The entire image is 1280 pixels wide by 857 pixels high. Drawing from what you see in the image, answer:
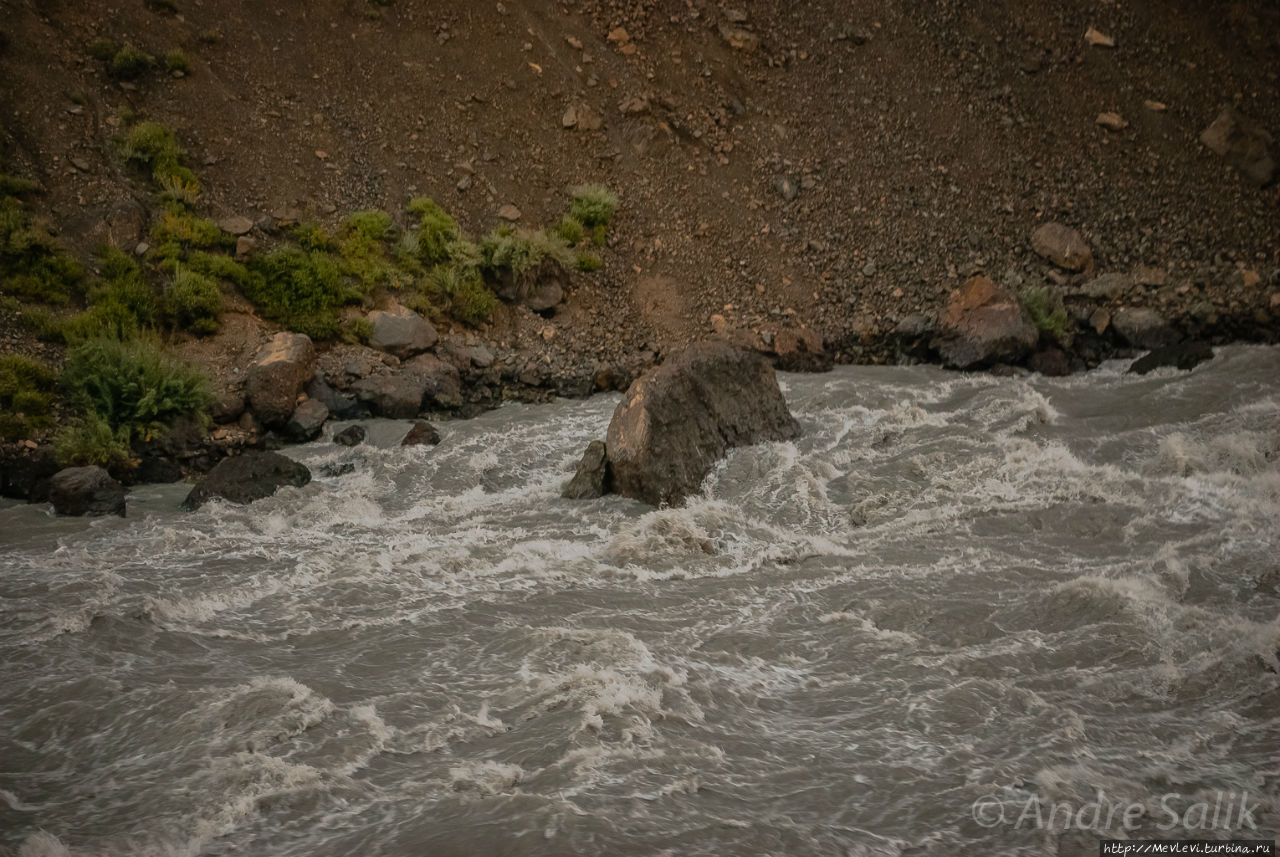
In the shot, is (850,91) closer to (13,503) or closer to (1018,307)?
(1018,307)

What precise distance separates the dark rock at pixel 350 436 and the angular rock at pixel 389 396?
0.66 m

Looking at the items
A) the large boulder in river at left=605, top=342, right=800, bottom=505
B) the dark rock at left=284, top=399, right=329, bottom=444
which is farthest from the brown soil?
the large boulder in river at left=605, top=342, right=800, bottom=505

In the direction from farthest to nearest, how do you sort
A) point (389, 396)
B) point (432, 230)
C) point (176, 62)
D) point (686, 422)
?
point (176, 62), point (432, 230), point (389, 396), point (686, 422)

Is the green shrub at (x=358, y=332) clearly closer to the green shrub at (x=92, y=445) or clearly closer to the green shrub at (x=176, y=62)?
the green shrub at (x=92, y=445)

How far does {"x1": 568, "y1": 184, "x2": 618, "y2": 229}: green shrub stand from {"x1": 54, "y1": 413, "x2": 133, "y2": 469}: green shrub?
345 inches

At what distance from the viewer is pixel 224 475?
1080 centimetres

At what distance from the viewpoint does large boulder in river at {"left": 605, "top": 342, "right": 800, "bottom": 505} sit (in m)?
10.5

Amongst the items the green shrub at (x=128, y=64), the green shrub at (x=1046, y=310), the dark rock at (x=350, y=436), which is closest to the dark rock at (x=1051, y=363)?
the green shrub at (x=1046, y=310)

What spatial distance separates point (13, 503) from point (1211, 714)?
1212cm

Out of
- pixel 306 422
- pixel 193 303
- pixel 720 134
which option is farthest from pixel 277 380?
pixel 720 134

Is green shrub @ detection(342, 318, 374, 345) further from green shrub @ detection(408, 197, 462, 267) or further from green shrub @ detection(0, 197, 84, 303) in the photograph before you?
green shrub @ detection(0, 197, 84, 303)

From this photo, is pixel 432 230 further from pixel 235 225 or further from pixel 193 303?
pixel 193 303

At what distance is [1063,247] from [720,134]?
702 centimetres

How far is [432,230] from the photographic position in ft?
53.9
